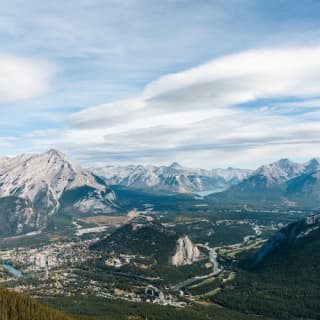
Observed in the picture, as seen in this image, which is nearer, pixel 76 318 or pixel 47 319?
pixel 47 319
